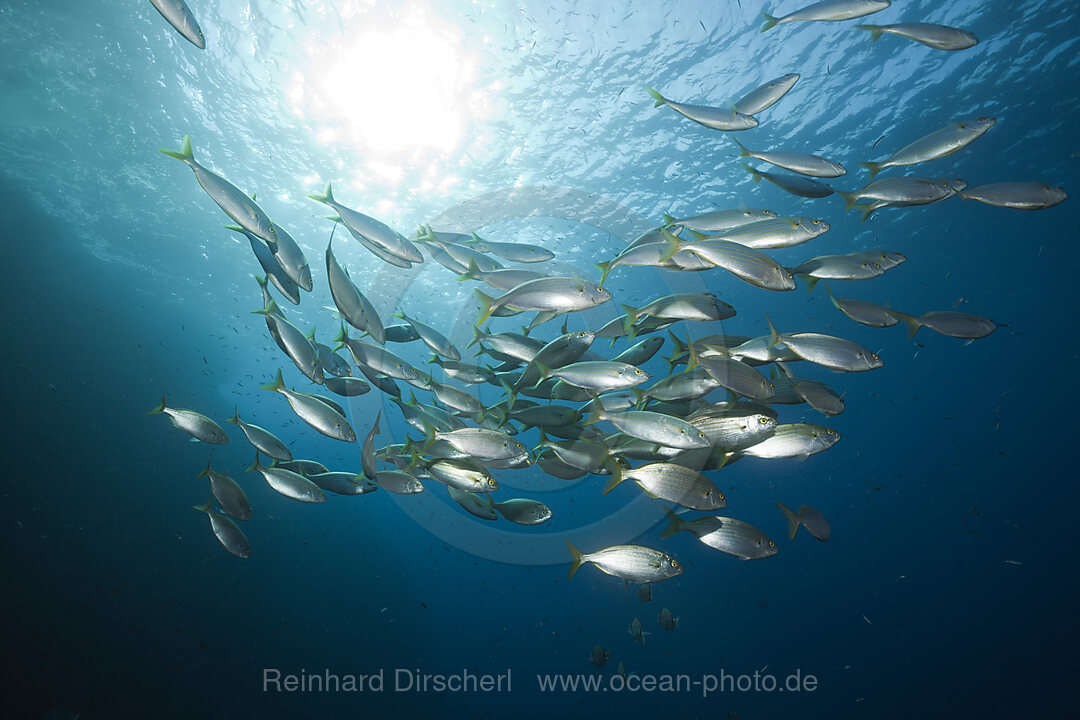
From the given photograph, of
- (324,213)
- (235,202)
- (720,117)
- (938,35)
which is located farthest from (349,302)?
(324,213)

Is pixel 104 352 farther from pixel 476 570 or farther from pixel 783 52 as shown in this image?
pixel 476 570

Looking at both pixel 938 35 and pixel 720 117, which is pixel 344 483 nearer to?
pixel 720 117

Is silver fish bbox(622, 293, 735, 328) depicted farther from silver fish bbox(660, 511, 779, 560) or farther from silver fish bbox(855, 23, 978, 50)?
silver fish bbox(855, 23, 978, 50)

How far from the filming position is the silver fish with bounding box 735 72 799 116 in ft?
13.0

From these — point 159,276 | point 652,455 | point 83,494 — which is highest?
point 159,276

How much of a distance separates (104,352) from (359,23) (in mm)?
15207

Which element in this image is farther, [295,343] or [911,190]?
[295,343]

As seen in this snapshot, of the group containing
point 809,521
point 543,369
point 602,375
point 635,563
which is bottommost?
point 635,563

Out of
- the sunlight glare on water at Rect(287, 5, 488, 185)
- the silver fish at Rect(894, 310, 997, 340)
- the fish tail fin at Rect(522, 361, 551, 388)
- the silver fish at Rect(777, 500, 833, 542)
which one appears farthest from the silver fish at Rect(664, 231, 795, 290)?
the sunlight glare on water at Rect(287, 5, 488, 185)

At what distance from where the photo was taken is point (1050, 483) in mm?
54875

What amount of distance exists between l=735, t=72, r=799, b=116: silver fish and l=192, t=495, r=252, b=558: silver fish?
24.0ft

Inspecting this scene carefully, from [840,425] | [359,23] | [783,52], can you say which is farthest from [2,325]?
[840,425]

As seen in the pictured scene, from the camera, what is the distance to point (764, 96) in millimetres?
4031

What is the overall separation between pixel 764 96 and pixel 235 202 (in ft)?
16.0
